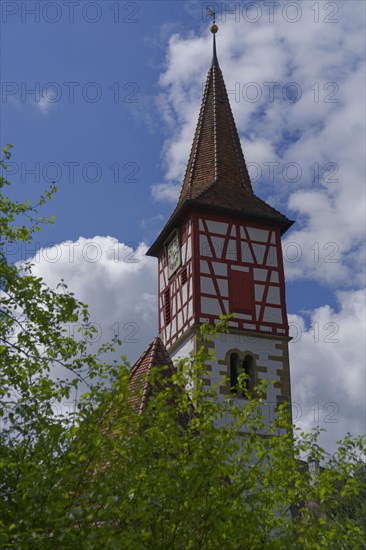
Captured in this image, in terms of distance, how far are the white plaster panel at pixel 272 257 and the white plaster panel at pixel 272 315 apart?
1348 mm

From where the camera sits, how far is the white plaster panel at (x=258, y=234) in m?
22.9

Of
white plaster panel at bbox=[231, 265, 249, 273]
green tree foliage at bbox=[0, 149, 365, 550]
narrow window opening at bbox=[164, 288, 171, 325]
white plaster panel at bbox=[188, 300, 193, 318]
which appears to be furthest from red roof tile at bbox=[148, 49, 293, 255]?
green tree foliage at bbox=[0, 149, 365, 550]

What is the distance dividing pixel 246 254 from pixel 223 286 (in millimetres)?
1333

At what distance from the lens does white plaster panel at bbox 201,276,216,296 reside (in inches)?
843

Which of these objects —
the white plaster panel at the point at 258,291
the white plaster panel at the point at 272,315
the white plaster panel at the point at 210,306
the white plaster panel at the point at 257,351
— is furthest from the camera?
the white plaster panel at the point at 258,291

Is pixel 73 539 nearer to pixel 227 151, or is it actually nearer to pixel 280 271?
pixel 280 271

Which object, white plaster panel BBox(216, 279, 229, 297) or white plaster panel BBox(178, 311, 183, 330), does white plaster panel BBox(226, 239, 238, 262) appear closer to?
white plaster panel BBox(216, 279, 229, 297)

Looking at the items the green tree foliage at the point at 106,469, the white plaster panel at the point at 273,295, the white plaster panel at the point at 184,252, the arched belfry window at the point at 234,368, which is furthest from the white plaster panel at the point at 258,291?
the green tree foliage at the point at 106,469

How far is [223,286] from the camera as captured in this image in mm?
21688

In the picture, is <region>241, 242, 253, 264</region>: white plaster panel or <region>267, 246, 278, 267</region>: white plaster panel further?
<region>267, 246, 278, 267</region>: white plaster panel

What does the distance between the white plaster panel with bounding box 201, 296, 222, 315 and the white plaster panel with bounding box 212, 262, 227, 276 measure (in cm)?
80

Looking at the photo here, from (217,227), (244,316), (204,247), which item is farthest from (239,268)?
(244,316)

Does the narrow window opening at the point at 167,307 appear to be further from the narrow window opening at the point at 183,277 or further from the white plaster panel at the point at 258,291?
the white plaster panel at the point at 258,291

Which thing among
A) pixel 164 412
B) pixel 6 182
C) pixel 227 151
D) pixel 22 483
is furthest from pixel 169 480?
pixel 227 151
